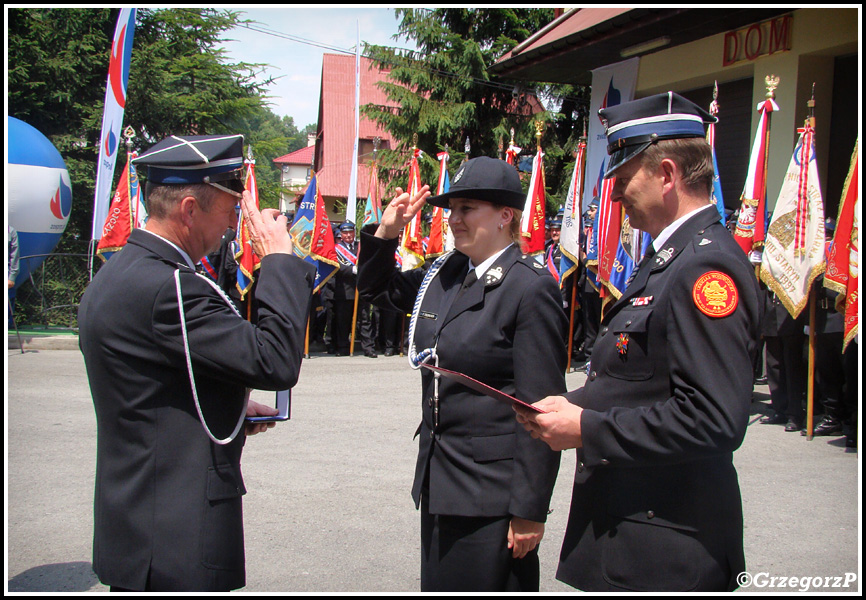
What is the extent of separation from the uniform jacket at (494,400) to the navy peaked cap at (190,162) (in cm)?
96

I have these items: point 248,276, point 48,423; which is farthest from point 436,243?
point 48,423

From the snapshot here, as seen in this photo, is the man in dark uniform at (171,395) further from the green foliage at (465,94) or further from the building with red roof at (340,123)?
the building with red roof at (340,123)

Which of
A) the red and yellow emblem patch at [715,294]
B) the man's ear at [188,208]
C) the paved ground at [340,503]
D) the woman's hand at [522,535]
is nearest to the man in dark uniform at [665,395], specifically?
the red and yellow emblem patch at [715,294]

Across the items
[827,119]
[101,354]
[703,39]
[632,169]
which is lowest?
[101,354]

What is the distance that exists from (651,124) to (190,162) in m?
1.38

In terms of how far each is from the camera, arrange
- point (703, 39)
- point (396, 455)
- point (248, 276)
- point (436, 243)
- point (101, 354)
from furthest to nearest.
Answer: point (436, 243)
point (248, 276)
point (703, 39)
point (396, 455)
point (101, 354)

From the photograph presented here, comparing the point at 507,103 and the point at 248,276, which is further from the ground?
the point at 507,103

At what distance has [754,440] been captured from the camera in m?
6.46

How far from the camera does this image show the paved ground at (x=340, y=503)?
3.73 meters

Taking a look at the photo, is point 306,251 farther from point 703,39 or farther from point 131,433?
point 131,433

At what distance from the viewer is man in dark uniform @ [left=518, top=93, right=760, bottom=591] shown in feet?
5.57

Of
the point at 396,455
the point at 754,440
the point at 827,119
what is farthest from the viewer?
the point at 827,119

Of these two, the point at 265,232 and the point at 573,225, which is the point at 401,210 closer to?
the point at 265,232

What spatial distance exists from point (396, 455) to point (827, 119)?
6616mm
